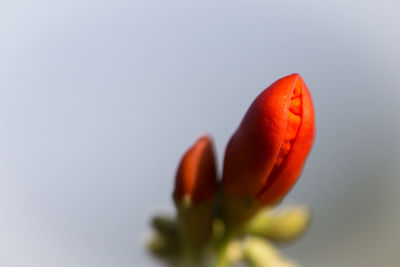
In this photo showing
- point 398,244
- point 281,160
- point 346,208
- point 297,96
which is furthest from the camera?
point 346,208

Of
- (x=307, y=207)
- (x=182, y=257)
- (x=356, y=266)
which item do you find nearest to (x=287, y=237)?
(x=307, y=207)

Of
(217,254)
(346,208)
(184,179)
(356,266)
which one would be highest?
(346,208)

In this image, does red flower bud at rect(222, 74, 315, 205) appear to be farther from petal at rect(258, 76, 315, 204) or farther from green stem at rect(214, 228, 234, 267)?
green stem at rect(214, 228, 234, 267)

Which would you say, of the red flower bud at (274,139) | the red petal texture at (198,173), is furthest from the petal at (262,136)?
the red petal texture at (198,173)

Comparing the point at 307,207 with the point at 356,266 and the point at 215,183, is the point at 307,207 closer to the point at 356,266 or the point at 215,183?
the point at 215,183

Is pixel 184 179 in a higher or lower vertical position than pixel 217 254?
higher

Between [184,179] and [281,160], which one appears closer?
[281,160]

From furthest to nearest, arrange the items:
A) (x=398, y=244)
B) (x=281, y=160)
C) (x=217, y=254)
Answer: (x=398, y=244)
(x=217, y=254)
(x=281, y=160)
